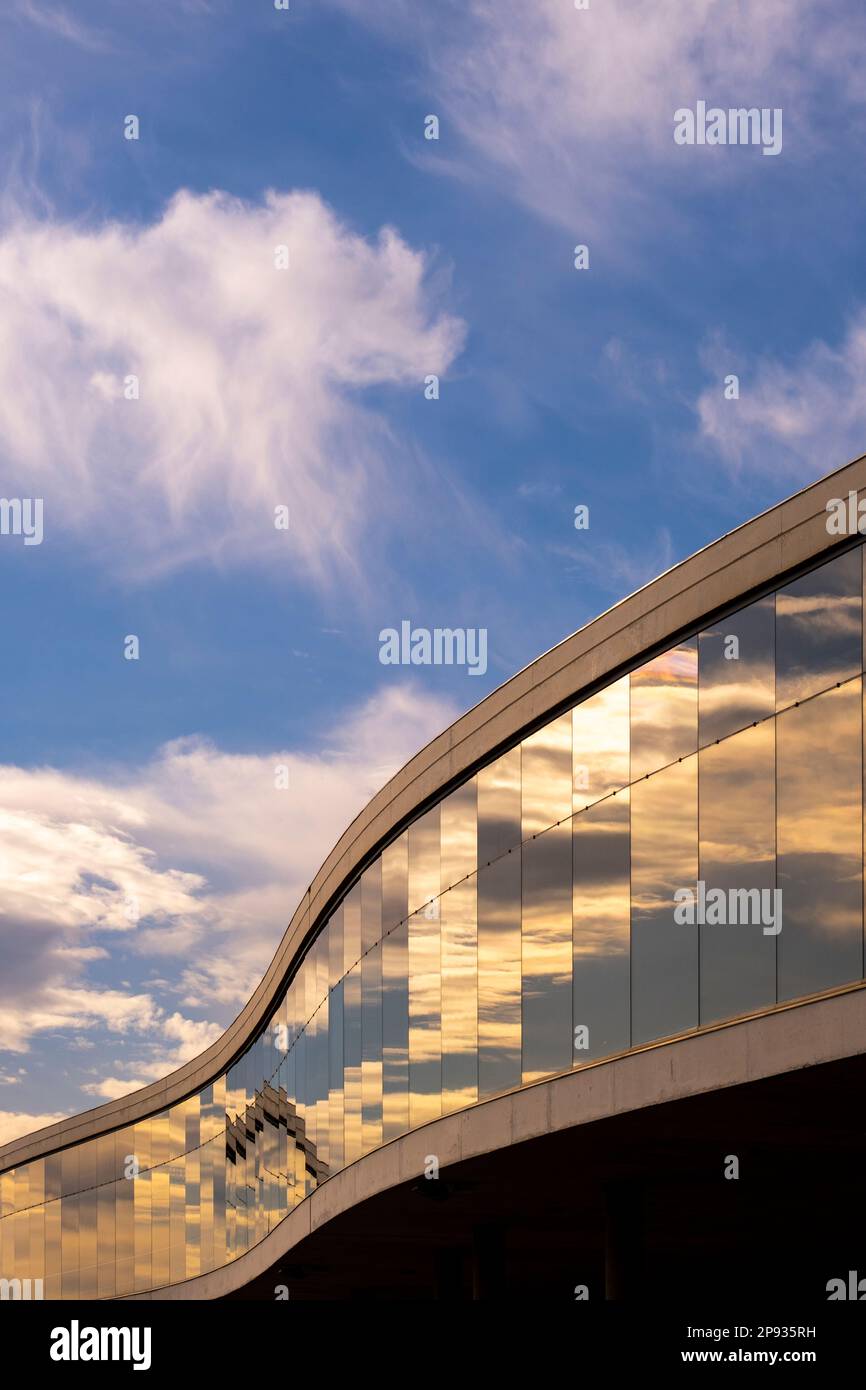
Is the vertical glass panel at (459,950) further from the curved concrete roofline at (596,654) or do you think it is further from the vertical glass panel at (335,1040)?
the vertical glass panel at (335,1040)

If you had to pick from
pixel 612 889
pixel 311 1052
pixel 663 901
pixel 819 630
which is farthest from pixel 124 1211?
pixel 819 630

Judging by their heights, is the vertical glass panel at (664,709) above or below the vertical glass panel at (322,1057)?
above

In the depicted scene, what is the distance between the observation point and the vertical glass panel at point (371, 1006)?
27.4m

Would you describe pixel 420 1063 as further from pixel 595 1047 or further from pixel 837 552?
pixel 837 552

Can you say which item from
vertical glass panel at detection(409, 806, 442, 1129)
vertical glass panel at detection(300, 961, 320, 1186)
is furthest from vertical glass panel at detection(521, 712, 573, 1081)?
vertical glass panel at detection(300, 961, 320, 1186)

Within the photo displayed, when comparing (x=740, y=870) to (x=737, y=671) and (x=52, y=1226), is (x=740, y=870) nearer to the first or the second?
(x=737, y=671)

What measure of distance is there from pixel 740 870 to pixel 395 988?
11447mm

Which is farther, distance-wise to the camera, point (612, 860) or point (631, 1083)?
point (612, 860)

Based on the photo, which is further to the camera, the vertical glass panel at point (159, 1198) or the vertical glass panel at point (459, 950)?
the vertical glass panel at point (159, 1198)

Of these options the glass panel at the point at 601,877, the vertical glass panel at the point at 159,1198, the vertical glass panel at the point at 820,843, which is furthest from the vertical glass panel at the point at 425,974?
the vertical glass panel at the point at 159,1198

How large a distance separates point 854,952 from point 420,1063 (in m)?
11.7

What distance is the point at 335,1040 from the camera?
103ft

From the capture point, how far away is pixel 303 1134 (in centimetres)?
3372

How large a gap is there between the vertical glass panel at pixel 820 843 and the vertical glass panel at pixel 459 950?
26.3 feet
